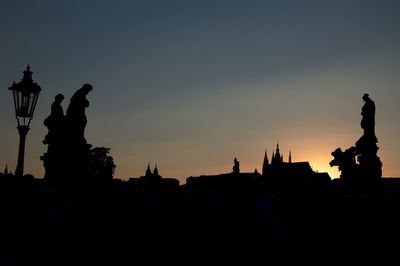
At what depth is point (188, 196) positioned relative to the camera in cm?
1232

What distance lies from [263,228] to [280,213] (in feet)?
1.90

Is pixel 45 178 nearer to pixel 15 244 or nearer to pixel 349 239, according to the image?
pixel 15 244

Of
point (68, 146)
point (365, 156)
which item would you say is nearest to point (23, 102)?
point (68, 146)

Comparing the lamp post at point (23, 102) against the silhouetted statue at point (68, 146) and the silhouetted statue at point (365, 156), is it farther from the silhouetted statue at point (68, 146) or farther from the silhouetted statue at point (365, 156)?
the silhouetted statue at point (365, 156)

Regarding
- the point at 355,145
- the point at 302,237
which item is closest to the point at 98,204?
the point at 302,237

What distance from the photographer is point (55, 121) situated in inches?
524

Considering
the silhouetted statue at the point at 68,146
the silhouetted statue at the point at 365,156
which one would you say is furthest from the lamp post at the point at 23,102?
the silhouetted statue at the point at 365,156

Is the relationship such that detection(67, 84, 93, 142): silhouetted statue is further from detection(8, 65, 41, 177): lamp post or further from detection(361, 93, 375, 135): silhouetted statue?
detection(361, 93, 375, 135): silhouetted statue

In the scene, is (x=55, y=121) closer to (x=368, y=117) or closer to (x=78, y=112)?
(x=78, y=112)

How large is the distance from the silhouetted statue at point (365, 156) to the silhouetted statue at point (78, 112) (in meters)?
12.8

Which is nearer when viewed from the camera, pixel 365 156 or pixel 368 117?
pixel 365 156

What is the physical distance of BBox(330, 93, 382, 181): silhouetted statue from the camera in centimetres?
2097

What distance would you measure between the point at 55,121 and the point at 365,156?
45.5 feet

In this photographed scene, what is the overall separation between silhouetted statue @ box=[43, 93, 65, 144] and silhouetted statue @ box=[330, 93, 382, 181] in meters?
13.2
